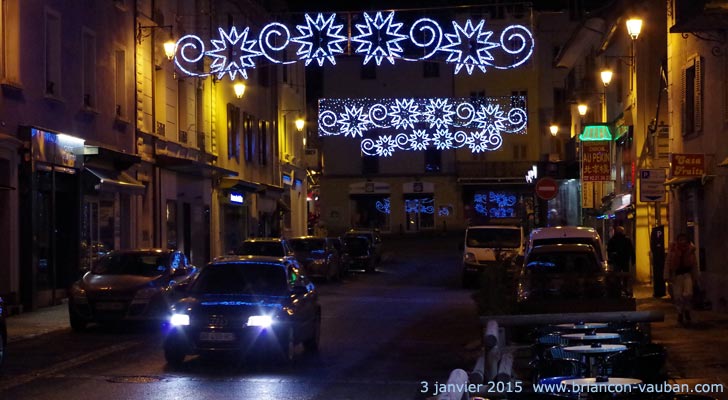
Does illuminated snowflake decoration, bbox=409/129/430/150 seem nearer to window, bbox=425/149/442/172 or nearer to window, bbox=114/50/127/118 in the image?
window, bbox=114/50/127/118

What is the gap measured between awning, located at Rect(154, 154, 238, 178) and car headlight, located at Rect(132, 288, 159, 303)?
47.4 ft

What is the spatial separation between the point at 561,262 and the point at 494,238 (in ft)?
46.5

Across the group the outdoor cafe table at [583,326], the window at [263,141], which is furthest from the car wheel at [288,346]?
the window at [263,141]

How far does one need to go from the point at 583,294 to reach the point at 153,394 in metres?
7.52

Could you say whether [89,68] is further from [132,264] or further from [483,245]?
[483,245]

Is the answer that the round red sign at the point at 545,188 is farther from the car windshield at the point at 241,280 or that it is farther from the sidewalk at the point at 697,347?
the car windshield at the point at 241,280

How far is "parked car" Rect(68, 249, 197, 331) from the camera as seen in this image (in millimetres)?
20719

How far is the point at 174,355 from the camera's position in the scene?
50.1ft

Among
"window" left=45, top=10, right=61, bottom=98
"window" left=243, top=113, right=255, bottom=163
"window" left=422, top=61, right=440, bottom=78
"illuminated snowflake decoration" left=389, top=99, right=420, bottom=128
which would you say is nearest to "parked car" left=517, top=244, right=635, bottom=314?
"window" left=45, top=10, right=61, bottom=98

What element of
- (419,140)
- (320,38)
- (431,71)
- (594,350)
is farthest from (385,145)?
(594,350)

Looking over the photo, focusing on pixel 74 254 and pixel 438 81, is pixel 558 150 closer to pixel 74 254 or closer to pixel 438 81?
pixel 438 81

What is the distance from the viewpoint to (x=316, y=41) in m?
27.5

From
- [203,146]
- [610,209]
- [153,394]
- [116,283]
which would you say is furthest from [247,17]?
[153,394]

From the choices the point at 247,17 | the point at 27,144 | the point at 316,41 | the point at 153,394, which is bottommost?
the point at 153,394
